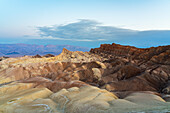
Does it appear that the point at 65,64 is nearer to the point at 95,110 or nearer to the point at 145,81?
the point at 145,81

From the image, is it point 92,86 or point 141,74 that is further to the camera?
point 141,74

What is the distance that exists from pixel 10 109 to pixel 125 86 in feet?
55.6

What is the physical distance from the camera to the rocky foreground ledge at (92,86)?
309 inches

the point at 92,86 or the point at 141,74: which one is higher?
the point at 92,86

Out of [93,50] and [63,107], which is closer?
[63,107]

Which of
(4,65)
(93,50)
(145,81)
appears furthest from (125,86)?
(93,50)

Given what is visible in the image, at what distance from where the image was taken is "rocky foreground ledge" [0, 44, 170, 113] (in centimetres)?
786

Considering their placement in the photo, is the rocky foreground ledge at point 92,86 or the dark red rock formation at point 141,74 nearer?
the rocky foreground ledge at point 92,86

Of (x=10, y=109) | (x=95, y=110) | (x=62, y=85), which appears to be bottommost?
(x=62, y=85)

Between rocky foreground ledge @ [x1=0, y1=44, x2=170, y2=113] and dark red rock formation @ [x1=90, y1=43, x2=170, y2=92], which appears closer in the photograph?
rocky foreground ledge @ [x1=0, y1=44, x2=170, y2=113]

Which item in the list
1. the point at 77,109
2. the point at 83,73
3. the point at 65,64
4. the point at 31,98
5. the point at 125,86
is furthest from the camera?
the point at 65,64

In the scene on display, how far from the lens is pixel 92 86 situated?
551 inches

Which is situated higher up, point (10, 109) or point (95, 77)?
point (10, 109)

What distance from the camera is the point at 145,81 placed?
2070cm
